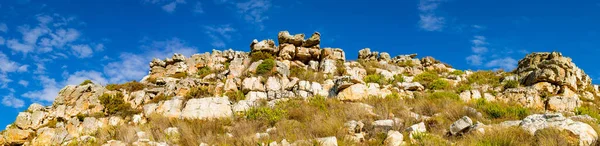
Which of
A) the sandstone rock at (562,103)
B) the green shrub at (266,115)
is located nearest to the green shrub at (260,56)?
the green shrub at (266,115)

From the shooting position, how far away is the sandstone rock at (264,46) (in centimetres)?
2389

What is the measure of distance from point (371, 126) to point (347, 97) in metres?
6.05

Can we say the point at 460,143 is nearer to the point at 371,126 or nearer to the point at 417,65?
the point at 371,126

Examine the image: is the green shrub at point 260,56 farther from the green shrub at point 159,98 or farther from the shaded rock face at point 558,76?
the shaded rock face at point 558,76

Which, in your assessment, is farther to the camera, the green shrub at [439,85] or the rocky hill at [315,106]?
the green shrub at [439,85]

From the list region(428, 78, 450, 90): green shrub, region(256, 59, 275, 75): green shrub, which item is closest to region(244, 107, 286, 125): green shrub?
region(256, 59, 275, 75): green shrub

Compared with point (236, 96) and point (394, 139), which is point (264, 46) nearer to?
point (236, 96)

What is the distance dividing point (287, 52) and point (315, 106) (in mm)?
10404

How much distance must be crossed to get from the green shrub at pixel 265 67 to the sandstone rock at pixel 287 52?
3013 mm

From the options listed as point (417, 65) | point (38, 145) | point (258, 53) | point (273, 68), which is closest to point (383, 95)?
point (273, 68)

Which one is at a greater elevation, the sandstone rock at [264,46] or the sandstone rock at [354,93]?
the sandstone rock at [264,46]

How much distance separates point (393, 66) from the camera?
2497cm

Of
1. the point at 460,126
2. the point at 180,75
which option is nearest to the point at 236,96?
the point at 180,75

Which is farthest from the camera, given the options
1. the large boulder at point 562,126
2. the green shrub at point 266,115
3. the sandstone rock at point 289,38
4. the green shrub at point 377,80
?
the sandstone rock at point 289,38
